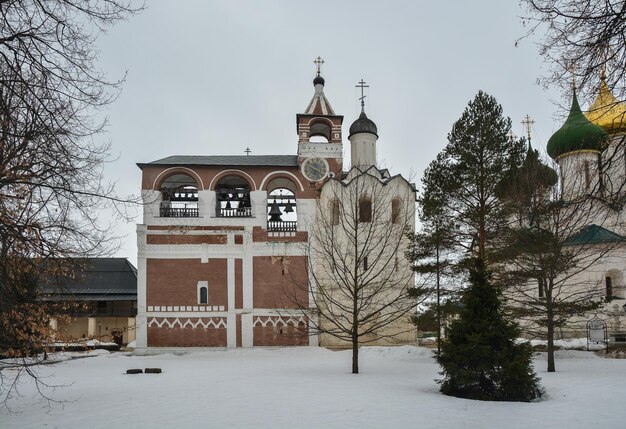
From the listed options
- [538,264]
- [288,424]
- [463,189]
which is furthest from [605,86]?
[463,189]

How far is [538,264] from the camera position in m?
17.1

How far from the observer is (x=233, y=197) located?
28719mm

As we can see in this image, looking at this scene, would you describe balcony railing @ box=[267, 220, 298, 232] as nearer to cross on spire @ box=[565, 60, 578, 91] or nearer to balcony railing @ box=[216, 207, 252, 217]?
balcony railing @ box=[216, 207, 252, 217]

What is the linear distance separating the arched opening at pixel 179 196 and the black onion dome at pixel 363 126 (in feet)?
29.4

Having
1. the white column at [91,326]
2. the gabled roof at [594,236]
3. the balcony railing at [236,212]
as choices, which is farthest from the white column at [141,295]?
the gabled roof at [594,236]

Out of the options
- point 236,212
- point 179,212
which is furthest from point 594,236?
point 179,212

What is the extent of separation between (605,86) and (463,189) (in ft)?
40.8

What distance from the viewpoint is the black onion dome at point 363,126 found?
2923cm

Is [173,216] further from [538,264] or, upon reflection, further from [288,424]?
[288,424]

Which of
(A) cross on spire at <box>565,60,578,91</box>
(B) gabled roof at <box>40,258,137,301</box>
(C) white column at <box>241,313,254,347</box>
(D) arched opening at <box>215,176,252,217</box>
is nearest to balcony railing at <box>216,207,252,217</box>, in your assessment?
(D) arched opening at <box>215,176,252,217</box>

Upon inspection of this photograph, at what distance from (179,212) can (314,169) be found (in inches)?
284

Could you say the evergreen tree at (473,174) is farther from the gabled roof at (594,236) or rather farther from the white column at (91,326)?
the white column at (91,326)

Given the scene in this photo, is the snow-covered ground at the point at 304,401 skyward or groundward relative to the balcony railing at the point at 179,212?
groundward

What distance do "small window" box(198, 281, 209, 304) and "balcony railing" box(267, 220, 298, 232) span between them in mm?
4166
